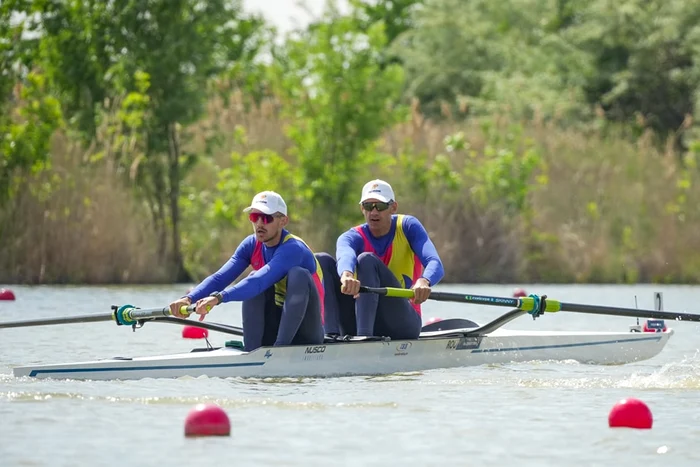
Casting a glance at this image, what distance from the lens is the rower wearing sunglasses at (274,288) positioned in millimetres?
10844

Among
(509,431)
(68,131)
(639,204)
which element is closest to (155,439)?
(509,431)

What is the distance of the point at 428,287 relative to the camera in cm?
1134

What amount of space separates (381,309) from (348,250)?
593 mm

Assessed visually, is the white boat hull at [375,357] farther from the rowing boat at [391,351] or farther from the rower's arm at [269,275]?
the rower's arm at [269,275]

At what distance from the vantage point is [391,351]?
1156 centimetres

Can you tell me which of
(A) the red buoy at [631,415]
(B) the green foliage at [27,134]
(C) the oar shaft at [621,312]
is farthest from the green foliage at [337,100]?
(A) the red buoy at [631,415]

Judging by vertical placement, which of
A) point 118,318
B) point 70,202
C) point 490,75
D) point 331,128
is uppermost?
point 490,75

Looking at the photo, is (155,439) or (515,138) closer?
(155,439)

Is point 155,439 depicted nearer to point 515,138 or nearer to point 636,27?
point 515,138

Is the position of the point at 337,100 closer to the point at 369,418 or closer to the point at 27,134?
the point at 27,134

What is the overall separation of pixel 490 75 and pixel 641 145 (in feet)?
40.7

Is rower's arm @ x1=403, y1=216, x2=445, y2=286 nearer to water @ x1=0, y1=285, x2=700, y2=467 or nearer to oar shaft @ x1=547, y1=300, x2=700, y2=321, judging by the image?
water @ x1=0, y1=285, x2=700, y2=467

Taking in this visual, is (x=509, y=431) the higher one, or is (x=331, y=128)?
(x=331, y=128)

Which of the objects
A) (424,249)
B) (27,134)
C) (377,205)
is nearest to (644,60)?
(27,134)
